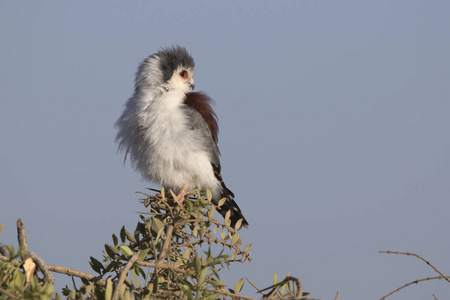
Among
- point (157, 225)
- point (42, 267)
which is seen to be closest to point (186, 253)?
point (157, 225)

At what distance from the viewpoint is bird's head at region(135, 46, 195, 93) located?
4961 millimetres

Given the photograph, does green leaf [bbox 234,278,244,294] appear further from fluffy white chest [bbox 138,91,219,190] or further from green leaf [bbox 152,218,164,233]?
fluffy white chest [bbox 138,91,219,190]

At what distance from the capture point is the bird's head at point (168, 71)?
16.3 ft

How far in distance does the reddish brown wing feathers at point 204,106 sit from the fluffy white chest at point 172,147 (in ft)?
0.30

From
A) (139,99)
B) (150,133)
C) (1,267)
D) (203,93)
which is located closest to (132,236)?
(1,267)

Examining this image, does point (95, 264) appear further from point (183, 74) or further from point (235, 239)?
point (183, 74)

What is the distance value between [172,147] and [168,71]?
0.83 m

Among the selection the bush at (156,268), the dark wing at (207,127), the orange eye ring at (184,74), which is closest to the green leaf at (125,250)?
the bush at (156,268)

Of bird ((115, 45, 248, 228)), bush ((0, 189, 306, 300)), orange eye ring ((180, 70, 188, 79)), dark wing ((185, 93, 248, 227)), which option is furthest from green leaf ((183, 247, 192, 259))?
orange eye ring ((180, 70, 188, 79))

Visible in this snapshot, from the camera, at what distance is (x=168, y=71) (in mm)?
5062

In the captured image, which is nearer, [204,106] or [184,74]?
[204,106]

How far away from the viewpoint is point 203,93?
204 inches

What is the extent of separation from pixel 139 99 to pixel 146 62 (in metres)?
0.48

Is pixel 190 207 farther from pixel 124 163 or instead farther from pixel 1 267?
pixel 124 163
